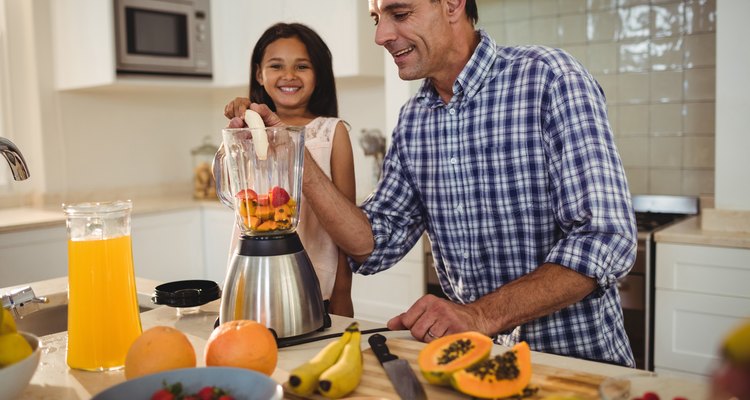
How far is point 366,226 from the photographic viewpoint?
54.9 inches

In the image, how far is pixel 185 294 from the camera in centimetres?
122

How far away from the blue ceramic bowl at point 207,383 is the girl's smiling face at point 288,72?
110cm

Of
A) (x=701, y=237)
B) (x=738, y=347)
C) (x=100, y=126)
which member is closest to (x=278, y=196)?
(x=738, y=347)

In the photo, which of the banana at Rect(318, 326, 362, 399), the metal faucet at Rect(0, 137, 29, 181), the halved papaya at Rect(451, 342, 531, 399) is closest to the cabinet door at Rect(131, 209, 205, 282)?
the metal faucet at Rect(0, 137, 29, 181)

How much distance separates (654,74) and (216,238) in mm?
2107

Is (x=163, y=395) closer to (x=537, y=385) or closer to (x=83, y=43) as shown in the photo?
(x=537, y=385)

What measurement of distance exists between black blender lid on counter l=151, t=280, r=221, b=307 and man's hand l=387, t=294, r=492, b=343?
36cm

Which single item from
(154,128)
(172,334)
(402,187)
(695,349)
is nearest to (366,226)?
(402,187)

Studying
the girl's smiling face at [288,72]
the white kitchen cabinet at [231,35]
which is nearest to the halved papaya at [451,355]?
the girl's smiling face at [288,72]

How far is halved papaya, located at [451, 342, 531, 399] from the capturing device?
2.52 feet

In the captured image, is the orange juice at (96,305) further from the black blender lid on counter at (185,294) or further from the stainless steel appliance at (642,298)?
the stainless steel appliance at (642,298)

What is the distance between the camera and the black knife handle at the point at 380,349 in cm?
92

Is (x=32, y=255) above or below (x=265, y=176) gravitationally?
below

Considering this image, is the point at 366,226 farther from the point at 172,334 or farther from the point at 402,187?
the point at 172,334
